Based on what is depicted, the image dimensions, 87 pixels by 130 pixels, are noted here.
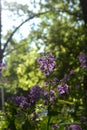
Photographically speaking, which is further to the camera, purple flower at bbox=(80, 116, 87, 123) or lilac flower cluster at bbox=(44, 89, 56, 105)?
purple flower at bbox=(80, 116, 87, 123)

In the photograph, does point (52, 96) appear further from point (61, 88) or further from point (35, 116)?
point (35, 116)

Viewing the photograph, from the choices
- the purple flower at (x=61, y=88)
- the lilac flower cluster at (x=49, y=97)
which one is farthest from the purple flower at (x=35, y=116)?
the purple flower at (x=61, y=88)

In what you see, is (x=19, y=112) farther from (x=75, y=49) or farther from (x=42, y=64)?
(x=75, y=49)

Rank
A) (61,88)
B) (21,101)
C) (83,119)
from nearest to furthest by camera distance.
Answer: (21,101) → (61,88) → (83,119)

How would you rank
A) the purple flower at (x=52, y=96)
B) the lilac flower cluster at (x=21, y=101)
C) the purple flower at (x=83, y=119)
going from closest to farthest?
the lilac flower cluster at (x=21, y=101) < the purple flower at (x=52, y=96) < the purple flower at (x=83, y=119)

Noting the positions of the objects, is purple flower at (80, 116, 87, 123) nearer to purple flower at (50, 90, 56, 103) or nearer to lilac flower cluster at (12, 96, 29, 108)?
purple flower at (50, 90, 56, 103)

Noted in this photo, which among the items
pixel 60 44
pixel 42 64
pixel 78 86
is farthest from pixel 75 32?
pixel 42 64

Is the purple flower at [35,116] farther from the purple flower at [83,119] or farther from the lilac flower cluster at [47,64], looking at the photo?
the purple flower at [83,119]

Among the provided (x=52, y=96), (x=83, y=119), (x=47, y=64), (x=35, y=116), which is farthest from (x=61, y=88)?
(x=83, y=119)

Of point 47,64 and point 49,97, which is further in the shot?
point 47,64

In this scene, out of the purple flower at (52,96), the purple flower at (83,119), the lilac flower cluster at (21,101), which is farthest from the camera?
the purple flower at (83,119)

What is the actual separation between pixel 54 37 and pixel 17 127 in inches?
755

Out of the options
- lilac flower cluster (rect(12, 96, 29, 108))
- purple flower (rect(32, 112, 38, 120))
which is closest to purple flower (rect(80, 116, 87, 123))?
purple flower (rect(32, 112, 38, 120))

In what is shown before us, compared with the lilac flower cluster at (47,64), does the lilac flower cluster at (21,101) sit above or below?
below
